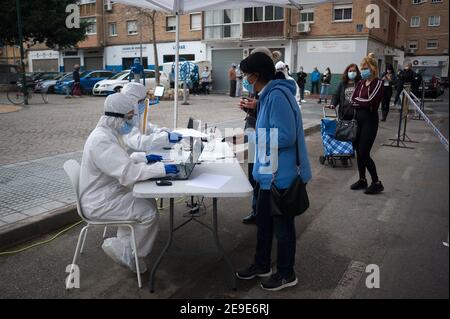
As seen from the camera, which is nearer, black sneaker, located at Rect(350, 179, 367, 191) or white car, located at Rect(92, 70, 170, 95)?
black sneaker, located at Rect(350, 179, 367, 191)

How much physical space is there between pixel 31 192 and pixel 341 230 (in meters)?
3.96

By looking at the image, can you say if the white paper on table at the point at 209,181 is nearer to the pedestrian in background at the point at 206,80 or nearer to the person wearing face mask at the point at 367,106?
the person wearing face mask at the point at 367,106

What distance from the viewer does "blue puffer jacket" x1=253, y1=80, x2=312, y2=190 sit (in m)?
3.00

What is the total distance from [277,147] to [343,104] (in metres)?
4.49

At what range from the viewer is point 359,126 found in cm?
582

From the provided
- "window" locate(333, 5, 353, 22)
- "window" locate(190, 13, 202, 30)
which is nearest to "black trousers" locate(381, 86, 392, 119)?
"window" locate(333, 5, 353, 22)

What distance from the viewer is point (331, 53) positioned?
2820cm

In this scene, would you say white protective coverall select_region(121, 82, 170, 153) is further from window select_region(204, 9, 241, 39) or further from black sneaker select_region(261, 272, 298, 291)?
window select_region(204, 9, 241, 39)

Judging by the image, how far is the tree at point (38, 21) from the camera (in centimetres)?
2581

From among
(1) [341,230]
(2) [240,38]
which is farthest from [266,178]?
(2) [240,38]

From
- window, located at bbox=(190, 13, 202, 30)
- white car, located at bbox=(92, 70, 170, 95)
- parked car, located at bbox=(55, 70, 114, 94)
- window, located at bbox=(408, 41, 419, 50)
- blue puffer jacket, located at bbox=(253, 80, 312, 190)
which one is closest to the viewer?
blue puffer jacket, located at bbox=(253, 80, 312, 190)

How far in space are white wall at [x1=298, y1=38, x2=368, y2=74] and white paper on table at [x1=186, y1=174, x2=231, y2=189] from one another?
85.9 feet

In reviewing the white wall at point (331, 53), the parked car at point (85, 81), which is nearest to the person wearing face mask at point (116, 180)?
the parked car at point (85, 81)

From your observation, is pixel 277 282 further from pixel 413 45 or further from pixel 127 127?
pixel 413 45
